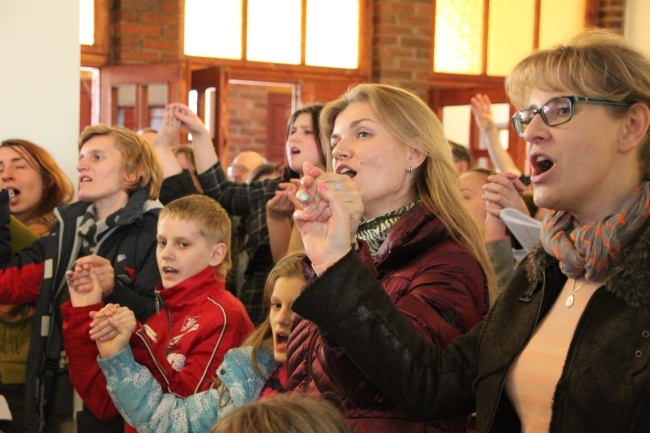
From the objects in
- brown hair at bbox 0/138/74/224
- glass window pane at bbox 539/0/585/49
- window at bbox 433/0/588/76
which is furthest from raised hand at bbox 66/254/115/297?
glass window pane at bbox 539/0/585/49

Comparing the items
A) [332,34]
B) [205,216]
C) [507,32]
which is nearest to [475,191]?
[205,216]

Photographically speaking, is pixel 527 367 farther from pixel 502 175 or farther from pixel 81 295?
pixel 81 295

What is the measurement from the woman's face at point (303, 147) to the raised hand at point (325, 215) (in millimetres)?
2156

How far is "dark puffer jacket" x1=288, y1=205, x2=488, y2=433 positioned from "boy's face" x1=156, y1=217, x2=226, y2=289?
93cm

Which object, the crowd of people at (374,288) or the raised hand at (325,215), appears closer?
the crowd of people at (374,288)

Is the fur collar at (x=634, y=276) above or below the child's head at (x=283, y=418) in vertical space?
above

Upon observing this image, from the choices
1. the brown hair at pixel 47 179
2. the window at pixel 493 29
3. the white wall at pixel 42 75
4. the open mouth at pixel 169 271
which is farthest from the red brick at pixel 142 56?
the open mouth at pixel 169 271

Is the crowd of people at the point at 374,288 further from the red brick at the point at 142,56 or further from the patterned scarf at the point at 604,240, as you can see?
the red brick at the point at 142,56

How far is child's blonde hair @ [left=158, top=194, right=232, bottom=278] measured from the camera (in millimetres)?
2916

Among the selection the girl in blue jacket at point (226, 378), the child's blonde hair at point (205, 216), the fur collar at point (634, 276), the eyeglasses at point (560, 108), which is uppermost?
the eyeglasses at point (560, 108)

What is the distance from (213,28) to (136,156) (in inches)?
160

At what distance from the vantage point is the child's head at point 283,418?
3.98 feet

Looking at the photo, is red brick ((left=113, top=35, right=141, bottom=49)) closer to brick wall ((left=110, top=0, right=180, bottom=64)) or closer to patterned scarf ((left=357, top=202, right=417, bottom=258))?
brick wall ((left=110, top=0, right=180, bottom=64))

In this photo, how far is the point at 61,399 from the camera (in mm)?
3176
